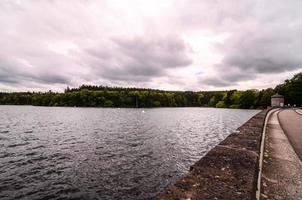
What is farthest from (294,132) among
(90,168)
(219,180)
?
(90,168)

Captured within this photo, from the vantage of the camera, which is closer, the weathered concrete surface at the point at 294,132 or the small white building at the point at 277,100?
the weathered concrete surface at the point at 294,132

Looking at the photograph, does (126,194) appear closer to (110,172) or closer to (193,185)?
(110,172)

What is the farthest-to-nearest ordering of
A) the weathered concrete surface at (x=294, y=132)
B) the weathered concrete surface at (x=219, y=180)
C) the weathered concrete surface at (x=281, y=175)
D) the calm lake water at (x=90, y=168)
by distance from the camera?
1. the weathered concrete surface at (x=294, y=132)
2. the calm lake water at (x=90, y=168)
3. the weathered concrete surface at (x=281, y=175)
4. the weathered concrete surface at (x=219, y=180)

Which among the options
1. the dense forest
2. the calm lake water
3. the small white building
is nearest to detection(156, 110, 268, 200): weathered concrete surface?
the calm lake water

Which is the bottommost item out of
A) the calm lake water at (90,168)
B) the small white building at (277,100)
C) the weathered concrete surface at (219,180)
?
the calm lake water at (90,168)

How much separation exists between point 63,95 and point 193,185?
15801 centimetres

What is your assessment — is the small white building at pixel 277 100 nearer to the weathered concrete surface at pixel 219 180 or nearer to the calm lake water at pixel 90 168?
the calm lake water at pixel 90 168

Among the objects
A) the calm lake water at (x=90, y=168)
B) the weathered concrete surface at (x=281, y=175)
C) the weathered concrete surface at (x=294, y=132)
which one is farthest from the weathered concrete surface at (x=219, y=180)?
the weathered concrete surface at (x=294, y=132)

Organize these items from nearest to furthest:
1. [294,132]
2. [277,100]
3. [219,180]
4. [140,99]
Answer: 1. [219,180]
2. [294,132]
3. [277,100]
4. [140,99]

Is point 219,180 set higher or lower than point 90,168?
higher

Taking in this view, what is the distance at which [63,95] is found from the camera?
147 meters

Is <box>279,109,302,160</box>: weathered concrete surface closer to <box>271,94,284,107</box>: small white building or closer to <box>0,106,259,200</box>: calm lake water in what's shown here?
<box>0,106,259,200</box>: calm lake water

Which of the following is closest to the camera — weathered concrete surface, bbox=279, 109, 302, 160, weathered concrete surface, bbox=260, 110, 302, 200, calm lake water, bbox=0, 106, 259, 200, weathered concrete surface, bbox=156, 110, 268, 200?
weathered concrete surface, bbox=156, 110, 268, 200

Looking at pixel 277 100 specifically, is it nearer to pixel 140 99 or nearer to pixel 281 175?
pixel 140 99
